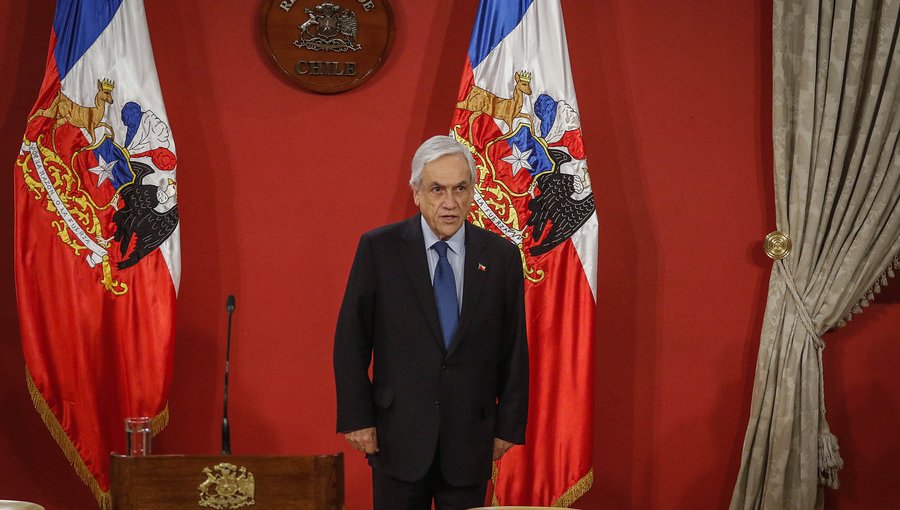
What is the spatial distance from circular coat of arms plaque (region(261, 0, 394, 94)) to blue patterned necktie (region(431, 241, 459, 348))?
1.34 meters

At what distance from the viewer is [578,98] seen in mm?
3754

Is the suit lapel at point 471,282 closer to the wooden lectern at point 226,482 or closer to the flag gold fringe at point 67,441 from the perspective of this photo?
the wooden lectern at point 226,482

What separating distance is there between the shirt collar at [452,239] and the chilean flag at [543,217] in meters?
0.85

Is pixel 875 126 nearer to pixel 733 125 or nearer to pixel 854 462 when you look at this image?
pixel 733 125

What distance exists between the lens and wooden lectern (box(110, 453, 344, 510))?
196cm

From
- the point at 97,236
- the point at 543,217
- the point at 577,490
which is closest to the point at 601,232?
the point at 543,217

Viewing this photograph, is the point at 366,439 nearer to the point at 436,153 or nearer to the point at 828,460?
the point at 436,153

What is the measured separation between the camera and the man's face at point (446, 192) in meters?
2.51

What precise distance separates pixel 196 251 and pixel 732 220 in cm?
223

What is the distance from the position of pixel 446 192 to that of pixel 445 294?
29 cm

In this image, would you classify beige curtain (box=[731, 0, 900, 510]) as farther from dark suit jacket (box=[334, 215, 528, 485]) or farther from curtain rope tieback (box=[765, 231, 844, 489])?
dark suit jacket (box=[334, 215, 528, 485])

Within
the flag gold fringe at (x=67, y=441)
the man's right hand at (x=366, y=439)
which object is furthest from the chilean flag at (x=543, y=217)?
the flag gold fringe at (x=67, y=441)

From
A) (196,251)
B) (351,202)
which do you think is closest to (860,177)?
(351,202)

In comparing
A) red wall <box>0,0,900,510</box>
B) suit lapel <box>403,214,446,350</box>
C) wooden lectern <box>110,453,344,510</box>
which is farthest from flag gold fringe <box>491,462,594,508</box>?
wooden lectern <box>110,453,344,510</box>
